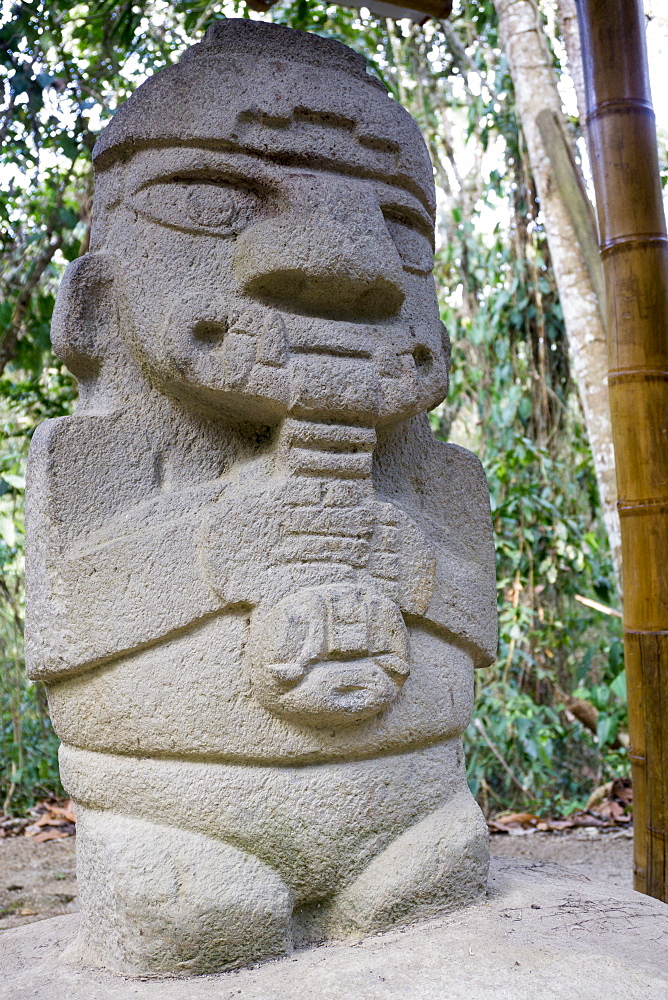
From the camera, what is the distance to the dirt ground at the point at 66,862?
315 cm

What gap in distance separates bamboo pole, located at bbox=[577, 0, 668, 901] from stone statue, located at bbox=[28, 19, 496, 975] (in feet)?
2.00

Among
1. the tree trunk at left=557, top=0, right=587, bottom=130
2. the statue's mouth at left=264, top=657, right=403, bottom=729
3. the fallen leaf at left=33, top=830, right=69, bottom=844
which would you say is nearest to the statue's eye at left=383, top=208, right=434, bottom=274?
the statue's mouth at left=264, top=657, right=403, bottom=729

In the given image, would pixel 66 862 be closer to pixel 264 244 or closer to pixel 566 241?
pixel 264 244

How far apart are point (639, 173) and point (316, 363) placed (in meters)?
1.24

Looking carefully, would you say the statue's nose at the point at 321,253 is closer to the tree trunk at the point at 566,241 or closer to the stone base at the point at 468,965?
the stone base at the point at 468,965

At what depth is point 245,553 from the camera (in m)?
1.93

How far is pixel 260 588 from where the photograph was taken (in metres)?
1.93

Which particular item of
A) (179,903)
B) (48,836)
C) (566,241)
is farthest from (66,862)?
(566,241)

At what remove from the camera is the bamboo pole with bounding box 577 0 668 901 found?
8.22 ft

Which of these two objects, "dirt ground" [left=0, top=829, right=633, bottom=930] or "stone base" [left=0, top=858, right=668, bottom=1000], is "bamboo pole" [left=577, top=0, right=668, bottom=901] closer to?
"stone base" [left=0, top=858, right=668, bottom=1000]

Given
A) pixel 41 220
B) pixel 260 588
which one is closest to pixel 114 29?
pixel 41 220

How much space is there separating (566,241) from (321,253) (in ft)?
8.51

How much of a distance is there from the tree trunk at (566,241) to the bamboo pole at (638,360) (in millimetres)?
1348

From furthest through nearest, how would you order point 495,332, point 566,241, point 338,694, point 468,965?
point 495,332
point 566,241
point 338,694
point 468,965
